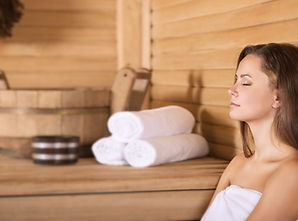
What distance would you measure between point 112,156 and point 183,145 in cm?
31

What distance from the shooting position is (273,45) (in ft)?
5.85

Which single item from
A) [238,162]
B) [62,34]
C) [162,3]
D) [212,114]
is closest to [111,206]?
[238,162]

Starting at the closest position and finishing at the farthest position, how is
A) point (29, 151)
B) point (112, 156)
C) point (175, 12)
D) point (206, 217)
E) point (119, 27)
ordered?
point (206, 217)
point (112, 156)
point (29, 151)
point (175, 12)
point (119, 27)

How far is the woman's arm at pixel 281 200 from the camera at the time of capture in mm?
1619

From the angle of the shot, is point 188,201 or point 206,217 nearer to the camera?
point 206,217

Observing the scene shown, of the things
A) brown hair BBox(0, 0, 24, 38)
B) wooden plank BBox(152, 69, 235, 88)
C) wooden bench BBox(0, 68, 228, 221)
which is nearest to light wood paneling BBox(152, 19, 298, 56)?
wooden plank BBox(152, 69, 235, 88)

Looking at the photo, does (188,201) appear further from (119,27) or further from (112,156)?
(119,27)

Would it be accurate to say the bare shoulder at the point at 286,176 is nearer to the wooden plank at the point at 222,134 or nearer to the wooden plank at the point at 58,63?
the wooden plank at the point at 222,134

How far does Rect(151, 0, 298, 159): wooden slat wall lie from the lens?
215cm

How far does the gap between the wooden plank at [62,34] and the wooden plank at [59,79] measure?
218mm

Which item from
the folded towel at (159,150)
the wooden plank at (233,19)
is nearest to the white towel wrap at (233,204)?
the folded towel at (159,150)

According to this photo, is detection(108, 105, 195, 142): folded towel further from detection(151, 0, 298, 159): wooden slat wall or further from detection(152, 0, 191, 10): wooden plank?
detection(152, 0, 191, 10): wooden plank

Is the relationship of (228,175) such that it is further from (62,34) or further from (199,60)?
(62,34)

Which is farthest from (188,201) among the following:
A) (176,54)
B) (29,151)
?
(176,54)
